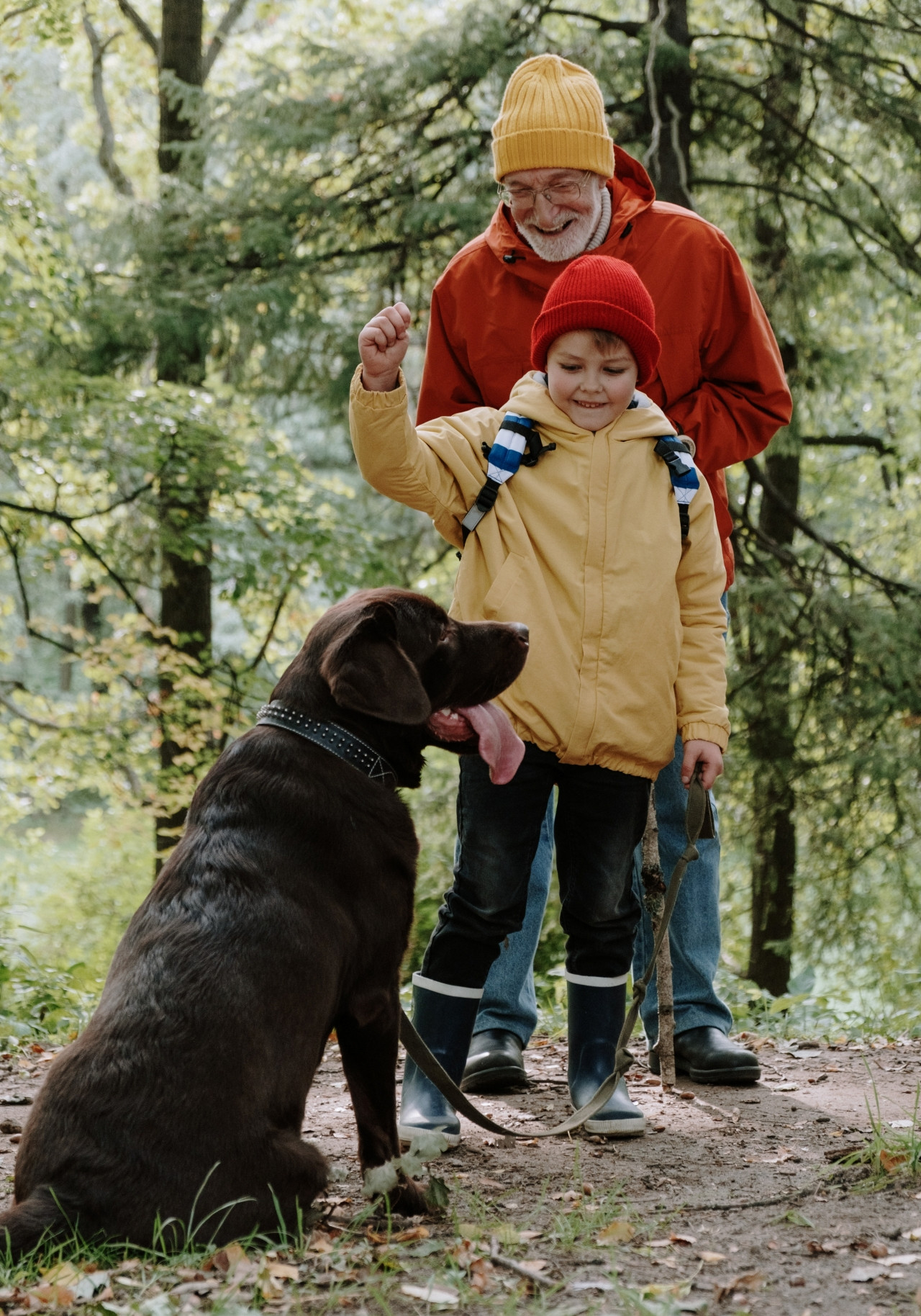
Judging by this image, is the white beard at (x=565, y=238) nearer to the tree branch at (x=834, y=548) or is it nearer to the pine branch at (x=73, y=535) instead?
the tree branch at (x=834, y=548)

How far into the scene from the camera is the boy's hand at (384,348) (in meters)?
3.06

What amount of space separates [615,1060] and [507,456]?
1.74 meters

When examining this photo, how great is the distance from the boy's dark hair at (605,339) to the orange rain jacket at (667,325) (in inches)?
24.3

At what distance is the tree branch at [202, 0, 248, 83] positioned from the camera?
14.4 meters

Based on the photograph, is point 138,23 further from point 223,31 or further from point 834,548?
point 834,548

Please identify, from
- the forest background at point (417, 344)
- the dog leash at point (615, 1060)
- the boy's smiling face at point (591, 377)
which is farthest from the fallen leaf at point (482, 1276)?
the forest background at point (417, 344)

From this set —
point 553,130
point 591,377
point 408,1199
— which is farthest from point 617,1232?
point 553,130

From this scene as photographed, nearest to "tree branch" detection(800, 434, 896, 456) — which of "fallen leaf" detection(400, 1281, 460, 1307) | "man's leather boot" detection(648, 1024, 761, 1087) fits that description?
"man's leather boot" detection(648, 1024, 761, 1087)

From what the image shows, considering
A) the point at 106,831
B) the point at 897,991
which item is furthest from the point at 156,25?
the point at 897,991

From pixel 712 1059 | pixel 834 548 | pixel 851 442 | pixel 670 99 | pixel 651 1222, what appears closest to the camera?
pixel 651 1222

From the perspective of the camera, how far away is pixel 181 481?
8.96 meters

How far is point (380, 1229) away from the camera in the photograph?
2686 millimetres

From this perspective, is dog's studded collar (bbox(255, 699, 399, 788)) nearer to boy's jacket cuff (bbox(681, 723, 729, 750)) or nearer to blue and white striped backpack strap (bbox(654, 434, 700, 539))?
boy's jacket cuff (bbox(681, 723, 729, 750))

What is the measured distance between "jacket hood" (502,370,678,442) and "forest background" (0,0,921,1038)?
4.68 metres
